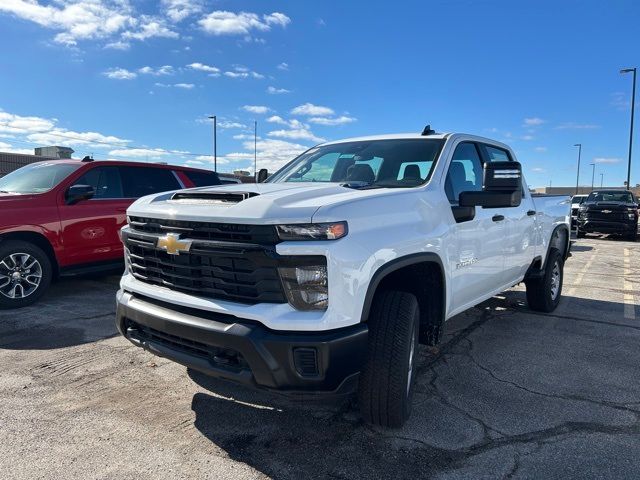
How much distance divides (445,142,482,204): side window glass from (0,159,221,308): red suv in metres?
4.59

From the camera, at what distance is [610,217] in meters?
16.7

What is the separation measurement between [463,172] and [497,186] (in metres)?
0.65

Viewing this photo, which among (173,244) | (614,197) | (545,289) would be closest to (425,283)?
(173,244)

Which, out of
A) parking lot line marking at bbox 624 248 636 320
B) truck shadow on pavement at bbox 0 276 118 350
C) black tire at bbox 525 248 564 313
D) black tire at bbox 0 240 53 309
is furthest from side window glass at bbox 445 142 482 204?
black tire at bbox 0 240 53 309

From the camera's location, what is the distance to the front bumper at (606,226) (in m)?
16.5

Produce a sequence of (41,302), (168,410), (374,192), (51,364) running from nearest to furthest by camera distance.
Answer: (374,192) < (168,410) < (51,364) < (41,302)

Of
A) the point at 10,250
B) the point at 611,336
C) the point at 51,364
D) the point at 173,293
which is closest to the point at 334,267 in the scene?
the point at 173,293

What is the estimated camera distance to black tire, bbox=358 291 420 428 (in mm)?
2682

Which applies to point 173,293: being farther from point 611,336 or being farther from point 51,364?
point 611,336

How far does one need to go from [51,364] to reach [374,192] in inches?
119

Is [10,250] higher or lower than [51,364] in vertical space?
higher

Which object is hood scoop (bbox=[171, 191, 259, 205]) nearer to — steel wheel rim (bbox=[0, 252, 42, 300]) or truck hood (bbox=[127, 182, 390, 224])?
truck hood (bbox=[127, 182, 390, 224])

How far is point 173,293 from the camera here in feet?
9.36

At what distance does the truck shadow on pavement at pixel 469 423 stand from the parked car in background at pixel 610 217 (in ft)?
46.5
